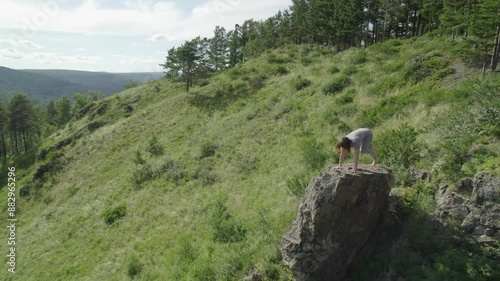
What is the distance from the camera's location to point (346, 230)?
8.02 metres

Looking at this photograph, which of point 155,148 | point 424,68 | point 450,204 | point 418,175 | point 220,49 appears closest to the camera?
point 450,204

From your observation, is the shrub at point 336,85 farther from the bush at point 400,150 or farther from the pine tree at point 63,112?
the pine tree at point 63,112

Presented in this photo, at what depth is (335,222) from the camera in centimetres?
793

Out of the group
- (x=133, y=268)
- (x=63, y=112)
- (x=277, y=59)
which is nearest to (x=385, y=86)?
(x=133, y=268)

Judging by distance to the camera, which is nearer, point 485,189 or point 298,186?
point 485,189

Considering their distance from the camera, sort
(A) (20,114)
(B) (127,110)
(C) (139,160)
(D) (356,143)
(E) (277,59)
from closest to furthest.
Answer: (D) (356,143) → (C) (139,160) → (E) (277,59) → (B) (127,110) → (A) (20,114)

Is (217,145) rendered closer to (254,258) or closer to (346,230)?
(254,258)

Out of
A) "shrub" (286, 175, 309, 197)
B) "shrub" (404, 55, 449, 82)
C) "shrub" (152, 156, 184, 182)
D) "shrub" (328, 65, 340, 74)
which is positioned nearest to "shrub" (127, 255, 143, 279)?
"shrub" (286, 175, 309, 197)

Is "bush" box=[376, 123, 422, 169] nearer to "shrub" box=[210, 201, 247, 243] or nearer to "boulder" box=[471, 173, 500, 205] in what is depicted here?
"boulder" box=[471, 173, 500, 205]

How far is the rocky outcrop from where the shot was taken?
712 centimetres

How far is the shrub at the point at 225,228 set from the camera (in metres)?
12.4

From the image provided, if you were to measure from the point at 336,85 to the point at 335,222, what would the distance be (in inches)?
764

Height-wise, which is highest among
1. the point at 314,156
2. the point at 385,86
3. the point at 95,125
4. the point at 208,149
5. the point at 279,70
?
the point at 279,70

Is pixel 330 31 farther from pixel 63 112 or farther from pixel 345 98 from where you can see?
pixel 63 112
